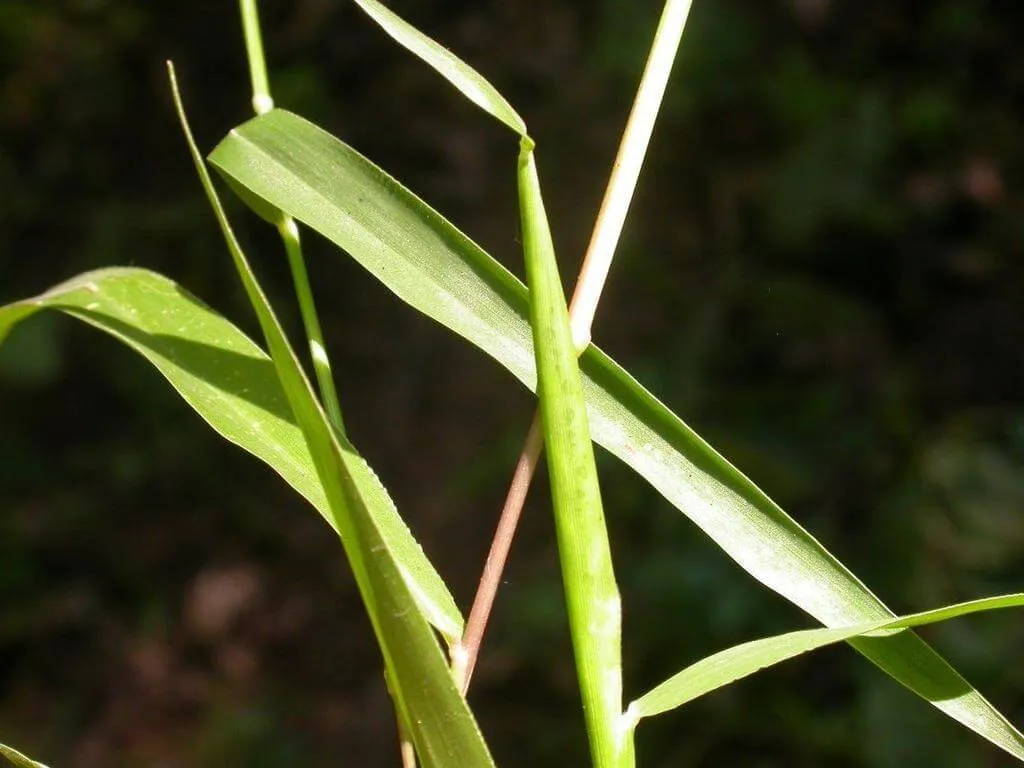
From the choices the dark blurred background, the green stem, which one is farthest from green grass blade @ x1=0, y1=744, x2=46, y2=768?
the dark blurred background

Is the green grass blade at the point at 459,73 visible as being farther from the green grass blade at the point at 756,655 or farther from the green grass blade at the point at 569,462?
the green grass blade at the point at 756,655

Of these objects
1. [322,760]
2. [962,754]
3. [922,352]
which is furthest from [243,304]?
[962,754]

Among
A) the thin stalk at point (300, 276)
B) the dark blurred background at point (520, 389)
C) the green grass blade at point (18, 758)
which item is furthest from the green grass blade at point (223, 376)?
the dark blurred background at point (520, 389)

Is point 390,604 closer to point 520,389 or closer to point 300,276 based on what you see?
point 300,276

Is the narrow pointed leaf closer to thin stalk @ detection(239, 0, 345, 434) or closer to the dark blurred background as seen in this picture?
thin stalk @ detection(239, 0, 345, 434)

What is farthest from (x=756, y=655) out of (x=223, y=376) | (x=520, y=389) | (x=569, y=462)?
(x=520, y=389)

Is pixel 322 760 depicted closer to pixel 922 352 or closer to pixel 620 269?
pixel 620 269
